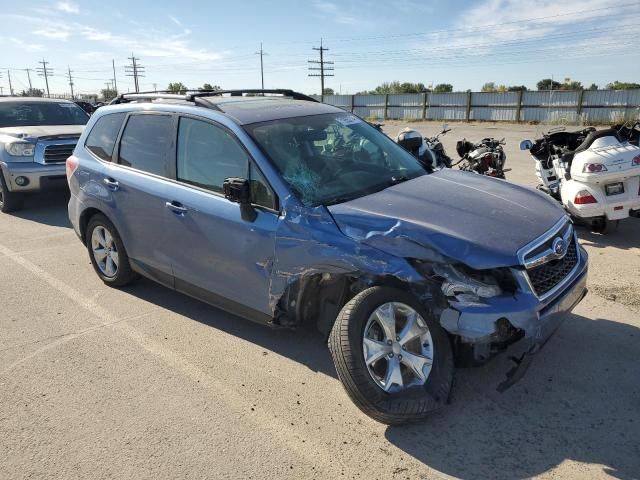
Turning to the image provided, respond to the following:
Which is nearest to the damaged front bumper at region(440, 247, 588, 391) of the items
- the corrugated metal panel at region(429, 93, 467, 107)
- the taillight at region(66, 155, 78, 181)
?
the taillight at region(66, 155, 78, 181)

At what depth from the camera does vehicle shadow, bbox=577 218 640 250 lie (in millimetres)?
6133

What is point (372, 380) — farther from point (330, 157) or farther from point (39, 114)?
point (39, 114)

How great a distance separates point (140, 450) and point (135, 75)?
3772 inches

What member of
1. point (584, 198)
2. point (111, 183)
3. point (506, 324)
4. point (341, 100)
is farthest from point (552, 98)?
point (506, 324)

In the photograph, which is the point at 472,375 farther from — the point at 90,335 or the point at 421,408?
the point at 90,335

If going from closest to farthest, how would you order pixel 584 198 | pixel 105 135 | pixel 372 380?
pixel 372 380
pixel 105 135
pixel 584 198

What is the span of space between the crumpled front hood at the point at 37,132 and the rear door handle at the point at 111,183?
4.91 meters

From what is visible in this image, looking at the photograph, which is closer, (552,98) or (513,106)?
(552,98)

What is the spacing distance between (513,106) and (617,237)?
88.8ft

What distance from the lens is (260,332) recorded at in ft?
14.0

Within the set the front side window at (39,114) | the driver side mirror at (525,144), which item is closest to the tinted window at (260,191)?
the driver side mirror at (525,144)

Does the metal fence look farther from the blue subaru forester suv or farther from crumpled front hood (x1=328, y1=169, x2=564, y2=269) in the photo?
the blue subaru forester suv

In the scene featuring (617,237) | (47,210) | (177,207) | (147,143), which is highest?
(147,143)

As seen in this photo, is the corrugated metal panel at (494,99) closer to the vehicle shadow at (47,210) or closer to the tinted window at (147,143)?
the vehicle shadow at (47,210)
